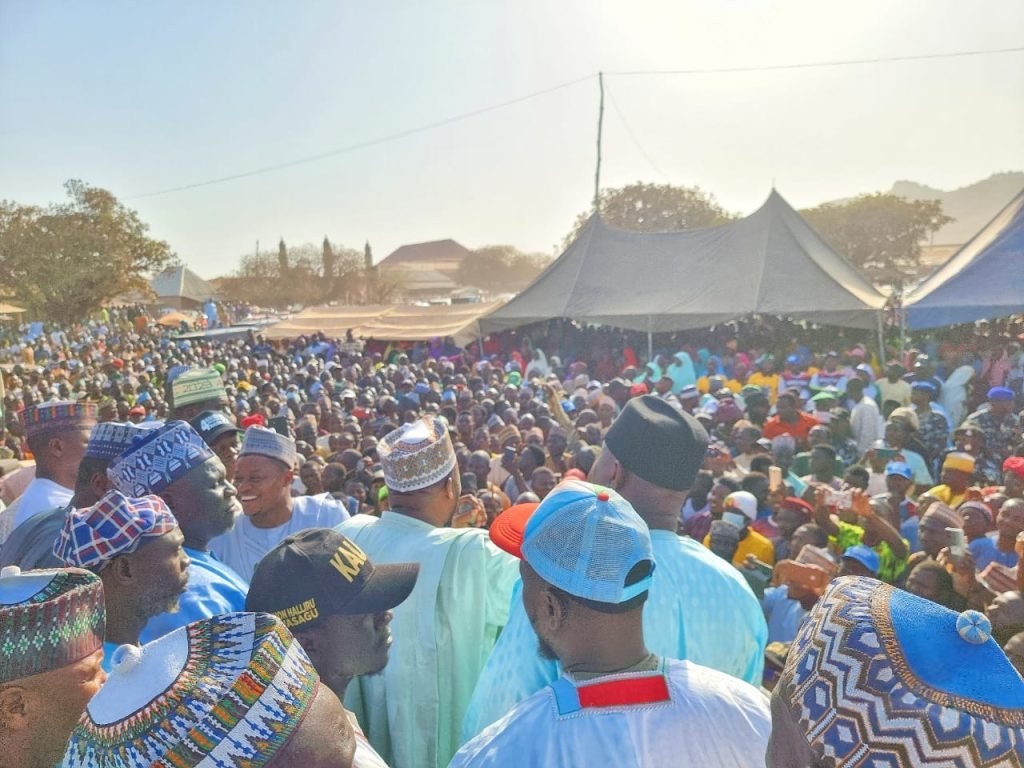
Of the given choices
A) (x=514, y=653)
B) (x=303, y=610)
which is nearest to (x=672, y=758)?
(x=514, y=653)

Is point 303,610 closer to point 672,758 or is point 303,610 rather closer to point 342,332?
point 672,758

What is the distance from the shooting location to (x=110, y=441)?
312cm

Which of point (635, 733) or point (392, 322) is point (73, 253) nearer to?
point (392, 322)

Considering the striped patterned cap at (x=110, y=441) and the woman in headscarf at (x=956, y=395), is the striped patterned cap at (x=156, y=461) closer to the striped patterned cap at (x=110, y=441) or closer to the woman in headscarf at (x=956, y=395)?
the striped patterned cap at (x=110, y=441)

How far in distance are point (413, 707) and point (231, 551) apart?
4.52ft

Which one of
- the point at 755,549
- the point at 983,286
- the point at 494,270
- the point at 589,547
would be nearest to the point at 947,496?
the point at 755,549

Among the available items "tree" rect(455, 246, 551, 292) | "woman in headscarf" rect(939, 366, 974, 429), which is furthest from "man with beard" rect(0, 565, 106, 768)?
"tree" rect(455, 246, 551, 292)

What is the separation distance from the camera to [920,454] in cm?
679

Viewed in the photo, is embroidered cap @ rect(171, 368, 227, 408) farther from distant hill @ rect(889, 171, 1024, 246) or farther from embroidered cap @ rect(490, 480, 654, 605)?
distant hill @ rect(889, 171, 1024, 246)

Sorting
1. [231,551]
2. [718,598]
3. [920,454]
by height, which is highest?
[718,598]

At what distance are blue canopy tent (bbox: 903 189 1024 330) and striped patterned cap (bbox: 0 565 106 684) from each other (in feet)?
38.8

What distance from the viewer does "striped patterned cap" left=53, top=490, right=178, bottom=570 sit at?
6.64 feet

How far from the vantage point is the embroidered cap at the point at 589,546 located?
1.46m

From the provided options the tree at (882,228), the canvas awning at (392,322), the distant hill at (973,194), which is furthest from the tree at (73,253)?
the distant hill at (973,194)
